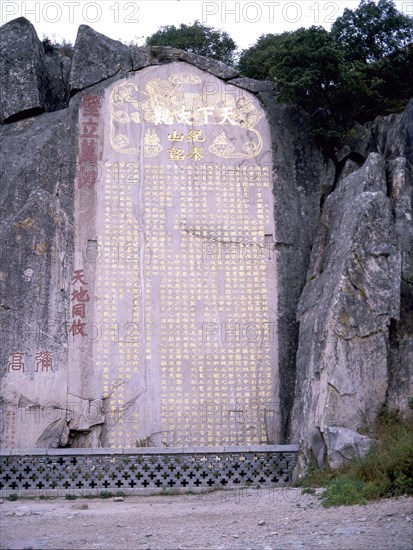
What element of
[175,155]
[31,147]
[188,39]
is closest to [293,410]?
[175,155]

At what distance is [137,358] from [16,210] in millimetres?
2543

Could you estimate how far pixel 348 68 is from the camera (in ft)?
35.3

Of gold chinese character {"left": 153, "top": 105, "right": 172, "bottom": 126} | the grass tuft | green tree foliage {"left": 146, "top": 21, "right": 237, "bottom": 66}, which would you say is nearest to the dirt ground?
the grass tuft

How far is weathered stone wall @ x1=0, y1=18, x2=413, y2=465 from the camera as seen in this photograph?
29.1 feet

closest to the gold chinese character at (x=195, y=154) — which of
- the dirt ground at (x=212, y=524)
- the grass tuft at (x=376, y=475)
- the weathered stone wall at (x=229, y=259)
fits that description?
the weathered stone wall at (x=229, y=259)

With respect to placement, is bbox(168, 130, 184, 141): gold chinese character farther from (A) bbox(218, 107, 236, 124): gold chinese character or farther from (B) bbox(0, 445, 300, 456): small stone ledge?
(B) bbox(0, 445, 300, 456): small stone ledge

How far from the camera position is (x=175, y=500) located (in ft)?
26.6

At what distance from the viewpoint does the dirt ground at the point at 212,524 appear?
5.79 meters

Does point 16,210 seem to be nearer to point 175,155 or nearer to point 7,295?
point 7,295

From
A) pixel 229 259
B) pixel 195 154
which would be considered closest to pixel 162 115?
pixel 195 154

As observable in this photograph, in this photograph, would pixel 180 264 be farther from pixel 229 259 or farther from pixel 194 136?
pixel 194 136

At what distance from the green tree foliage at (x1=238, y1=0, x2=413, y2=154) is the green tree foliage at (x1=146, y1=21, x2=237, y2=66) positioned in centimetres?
291

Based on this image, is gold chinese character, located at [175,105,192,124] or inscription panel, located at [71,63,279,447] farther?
gold chinese character, located at [175,105,192,124]

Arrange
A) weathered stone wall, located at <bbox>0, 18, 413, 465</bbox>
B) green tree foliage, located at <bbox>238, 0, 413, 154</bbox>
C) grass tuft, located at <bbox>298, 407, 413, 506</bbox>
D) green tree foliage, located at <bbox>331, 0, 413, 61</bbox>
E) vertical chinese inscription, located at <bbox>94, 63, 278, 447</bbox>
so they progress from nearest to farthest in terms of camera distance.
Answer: grass tuft, located at <bbox>298, 407, 413, 506</bbox> < weathered stone wall, located at <bbox>0, 18, 413, 465</bbox> < vertical chinese inscription, located at <bbox>94, 63, 278, 447</bbox> < green tree foliage, located at <bbox>238, 0, 413, 154</bbox> < green tree foliage, located at <bbox>331, 0, 413, 61</bbox>
